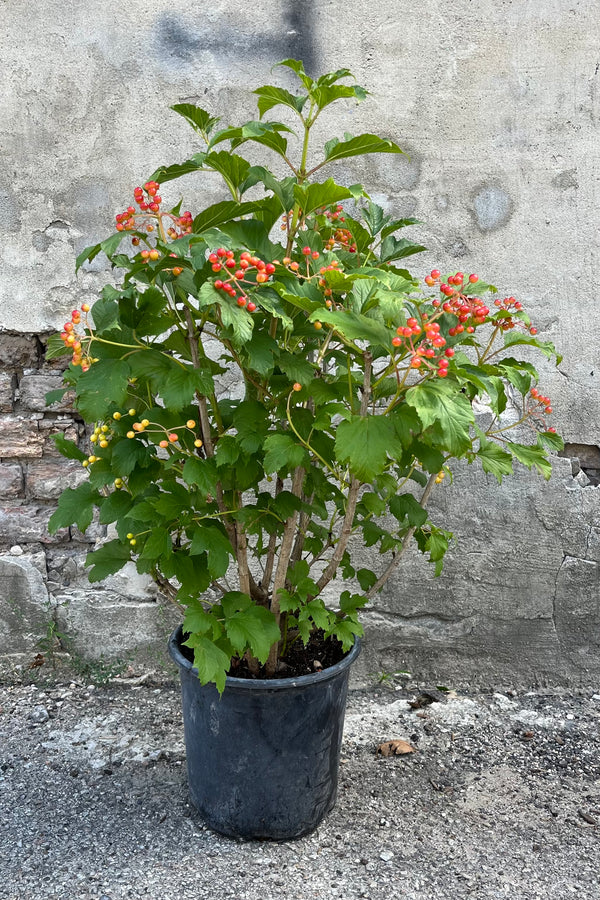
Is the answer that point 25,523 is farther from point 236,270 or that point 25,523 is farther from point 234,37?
point 234,37

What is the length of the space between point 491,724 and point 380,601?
56 centimetres

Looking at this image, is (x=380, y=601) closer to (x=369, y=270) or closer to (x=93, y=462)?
(x=93, y=462)

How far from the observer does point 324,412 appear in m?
1.71

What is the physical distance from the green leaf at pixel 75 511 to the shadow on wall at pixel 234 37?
4.95 feet

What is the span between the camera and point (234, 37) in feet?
8.32

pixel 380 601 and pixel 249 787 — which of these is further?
pixel 380 601

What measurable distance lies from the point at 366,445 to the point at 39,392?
1588 mm

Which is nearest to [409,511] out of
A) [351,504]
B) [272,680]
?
[351,504]

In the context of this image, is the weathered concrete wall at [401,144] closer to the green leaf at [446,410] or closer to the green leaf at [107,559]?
the green leaf at [107,559]

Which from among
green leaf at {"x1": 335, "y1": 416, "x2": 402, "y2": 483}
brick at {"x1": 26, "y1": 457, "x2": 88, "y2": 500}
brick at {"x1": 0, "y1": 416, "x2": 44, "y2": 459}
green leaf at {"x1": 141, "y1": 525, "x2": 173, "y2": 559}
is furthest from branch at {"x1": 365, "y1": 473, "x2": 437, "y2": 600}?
brick at {"x1": 0, "y1": 416, "x2": 44, "y2": 459}

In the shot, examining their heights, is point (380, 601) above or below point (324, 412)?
below

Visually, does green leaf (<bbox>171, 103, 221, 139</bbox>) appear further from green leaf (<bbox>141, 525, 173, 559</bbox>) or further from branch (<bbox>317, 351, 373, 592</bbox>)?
green leaf (<bbox>141, 525, 173, 559</bbox>)

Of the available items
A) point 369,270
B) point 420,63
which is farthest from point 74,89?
point 369,270

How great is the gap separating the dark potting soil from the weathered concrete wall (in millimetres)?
721
